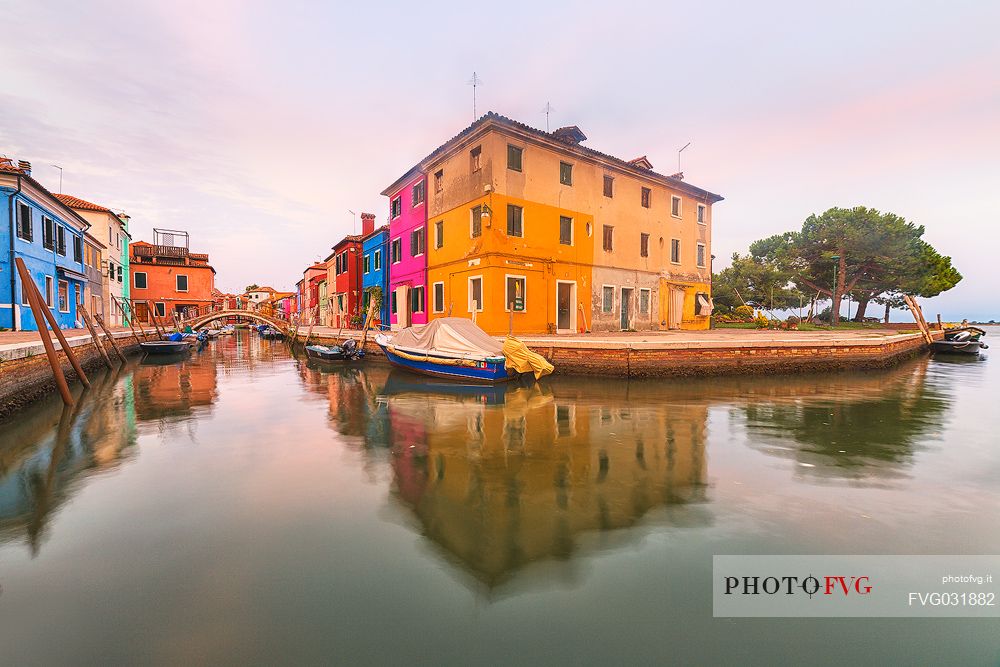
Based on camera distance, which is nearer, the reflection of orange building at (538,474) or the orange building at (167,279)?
the reflection of orange building at (538,474)

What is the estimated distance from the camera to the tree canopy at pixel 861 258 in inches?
1398

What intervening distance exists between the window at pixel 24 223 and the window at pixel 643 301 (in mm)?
31231

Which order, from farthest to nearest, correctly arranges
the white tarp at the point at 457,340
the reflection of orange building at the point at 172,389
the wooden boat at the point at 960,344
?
the wooden boat at the point at 960,344 < the white tarp at the point at 457,340 < the reflection of orange building at the point at 172,389

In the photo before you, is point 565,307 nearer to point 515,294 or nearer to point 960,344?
point 515,294

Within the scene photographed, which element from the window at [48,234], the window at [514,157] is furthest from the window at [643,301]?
the window at [48,234]

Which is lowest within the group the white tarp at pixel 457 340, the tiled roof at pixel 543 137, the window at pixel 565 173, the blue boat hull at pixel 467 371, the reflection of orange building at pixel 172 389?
the reflection of orange building at pixel 172 389

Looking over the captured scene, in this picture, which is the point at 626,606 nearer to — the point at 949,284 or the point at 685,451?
the point at 685,451

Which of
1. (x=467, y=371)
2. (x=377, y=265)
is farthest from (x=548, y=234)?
(x=377, y=265)

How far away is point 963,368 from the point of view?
71.8ft

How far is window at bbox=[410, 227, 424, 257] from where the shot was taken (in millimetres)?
24422

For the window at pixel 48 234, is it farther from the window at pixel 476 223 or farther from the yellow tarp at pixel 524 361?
the yellow tarp at pixel 524 361

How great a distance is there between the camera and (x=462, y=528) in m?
4.82

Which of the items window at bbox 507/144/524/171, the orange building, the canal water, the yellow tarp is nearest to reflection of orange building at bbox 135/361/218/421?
the canal water

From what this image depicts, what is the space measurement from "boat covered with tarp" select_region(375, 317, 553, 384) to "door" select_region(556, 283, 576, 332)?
6.40m
